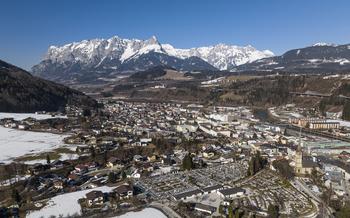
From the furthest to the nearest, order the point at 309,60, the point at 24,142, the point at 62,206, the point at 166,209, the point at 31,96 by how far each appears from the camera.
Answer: the point at 309,60
the point at 31,96
the point at 24,142
the point at 62,206
the point at 166,209

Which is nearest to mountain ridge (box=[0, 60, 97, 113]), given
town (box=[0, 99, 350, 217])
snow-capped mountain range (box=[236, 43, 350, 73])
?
town (box=[0, 99, 350, 217])

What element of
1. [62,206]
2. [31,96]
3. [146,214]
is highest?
[31,96]

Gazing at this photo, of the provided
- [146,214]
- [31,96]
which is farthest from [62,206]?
[31,96]

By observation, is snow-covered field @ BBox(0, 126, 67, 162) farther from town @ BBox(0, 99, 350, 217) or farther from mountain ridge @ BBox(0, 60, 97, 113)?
mountain ridge @ BBox(0, 60, 97, 113)

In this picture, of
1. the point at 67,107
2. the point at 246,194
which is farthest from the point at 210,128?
the point at 67,107

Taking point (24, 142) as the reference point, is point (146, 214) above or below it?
below

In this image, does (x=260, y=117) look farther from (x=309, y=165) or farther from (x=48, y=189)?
(x=48, y=189)

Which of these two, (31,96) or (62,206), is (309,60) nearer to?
(31,96)
